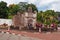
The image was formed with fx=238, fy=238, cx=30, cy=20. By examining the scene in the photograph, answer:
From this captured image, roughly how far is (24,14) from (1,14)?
3366 cm

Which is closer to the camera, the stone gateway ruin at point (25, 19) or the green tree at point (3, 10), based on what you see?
the stone gateway ruin at point (25, 19)

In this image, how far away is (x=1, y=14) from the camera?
76375 mm

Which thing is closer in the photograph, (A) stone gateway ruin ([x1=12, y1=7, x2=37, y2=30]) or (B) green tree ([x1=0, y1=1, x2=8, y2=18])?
(A) stone gateway ruin ([x1=12, y1=7, x2=37, y2=30])

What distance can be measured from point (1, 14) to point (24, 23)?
34073 millimetres

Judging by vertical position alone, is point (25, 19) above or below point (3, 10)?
below

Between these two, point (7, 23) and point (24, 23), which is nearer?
point (24, 23)

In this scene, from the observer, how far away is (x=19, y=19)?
1698 inches

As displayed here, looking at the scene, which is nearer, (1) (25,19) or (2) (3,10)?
(1) (25,19)

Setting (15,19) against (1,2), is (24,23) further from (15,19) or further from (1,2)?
(1,2)

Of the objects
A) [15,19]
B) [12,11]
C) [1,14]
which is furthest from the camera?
[12,11]

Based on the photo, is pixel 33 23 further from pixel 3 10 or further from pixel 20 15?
pixel 3 10

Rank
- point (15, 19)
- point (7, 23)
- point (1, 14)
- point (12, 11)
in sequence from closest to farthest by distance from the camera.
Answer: point (15, 19), point (7, 23), point (1, 14), point (12, 11)

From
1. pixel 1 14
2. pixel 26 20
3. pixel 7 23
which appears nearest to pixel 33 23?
pixel 26 20

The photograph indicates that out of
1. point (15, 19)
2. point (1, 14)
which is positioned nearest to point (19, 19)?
point (15, 19)
